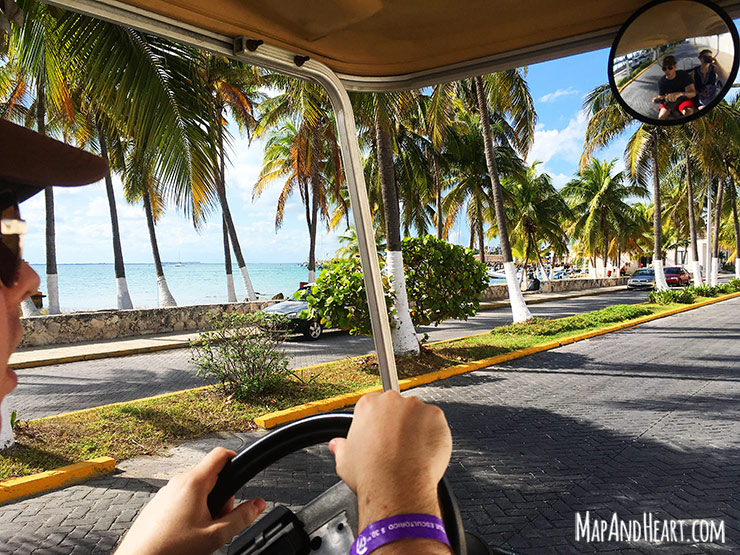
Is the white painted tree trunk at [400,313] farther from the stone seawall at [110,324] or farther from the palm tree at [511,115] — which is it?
the palm tree at [511,115]

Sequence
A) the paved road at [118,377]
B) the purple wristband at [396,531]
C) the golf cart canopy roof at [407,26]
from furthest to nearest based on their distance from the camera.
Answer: the paved road at [118,377]
the golf cart canopy roof at [407,26]
the purple wristband at [396,531]

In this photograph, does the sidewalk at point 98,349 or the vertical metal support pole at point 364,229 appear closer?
the vertical metal support pole at point 364,229

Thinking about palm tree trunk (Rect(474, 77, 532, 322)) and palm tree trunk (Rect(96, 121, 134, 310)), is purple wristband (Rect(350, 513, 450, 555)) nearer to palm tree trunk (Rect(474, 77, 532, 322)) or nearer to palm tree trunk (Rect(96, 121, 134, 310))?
palm tree trunk (Rect(474, 77, 532, 322))

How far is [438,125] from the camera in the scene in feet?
41.0

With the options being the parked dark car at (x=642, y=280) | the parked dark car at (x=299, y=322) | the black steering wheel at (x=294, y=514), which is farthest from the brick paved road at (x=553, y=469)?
the parked dark car at (x=642, y=280)

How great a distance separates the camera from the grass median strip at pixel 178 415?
204 inches

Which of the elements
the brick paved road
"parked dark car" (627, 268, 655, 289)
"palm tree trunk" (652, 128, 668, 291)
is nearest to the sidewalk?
the brick paved road

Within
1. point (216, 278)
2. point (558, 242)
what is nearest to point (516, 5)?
point (558, 242)

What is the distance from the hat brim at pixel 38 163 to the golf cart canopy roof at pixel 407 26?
84 cm

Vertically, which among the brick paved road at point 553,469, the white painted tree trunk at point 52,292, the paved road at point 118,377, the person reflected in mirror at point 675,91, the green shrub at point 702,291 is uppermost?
the white painted tree trunk at point 52,292

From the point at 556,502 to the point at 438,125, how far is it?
10.0 meters

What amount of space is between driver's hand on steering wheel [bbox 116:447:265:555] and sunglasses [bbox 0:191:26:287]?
0.52 meters

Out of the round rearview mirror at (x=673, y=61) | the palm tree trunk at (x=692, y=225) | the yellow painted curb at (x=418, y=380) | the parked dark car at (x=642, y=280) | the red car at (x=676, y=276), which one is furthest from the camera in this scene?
the parked dark car at (x=642, y=280)

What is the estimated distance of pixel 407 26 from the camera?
198 cm
